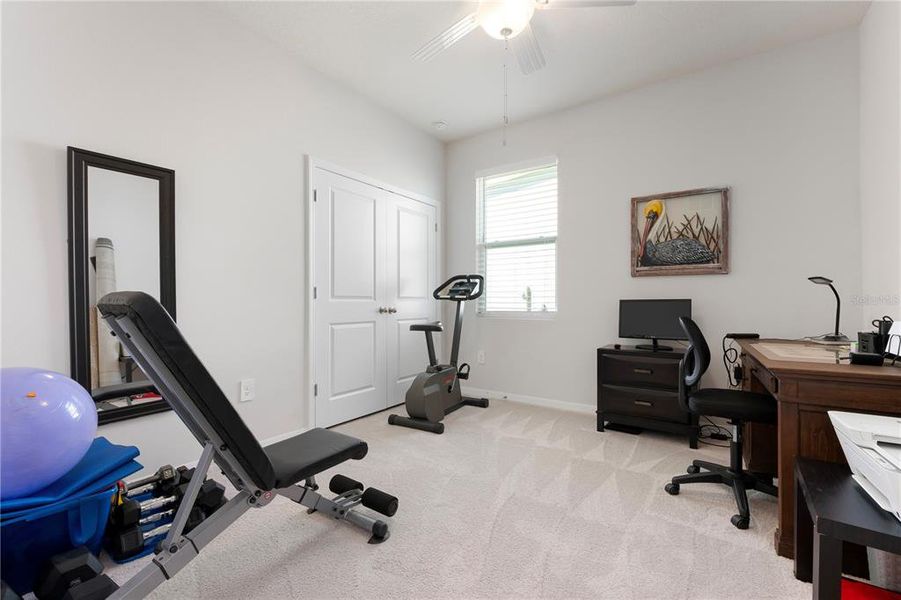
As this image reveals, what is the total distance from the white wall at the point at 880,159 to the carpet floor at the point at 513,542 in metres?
1.40

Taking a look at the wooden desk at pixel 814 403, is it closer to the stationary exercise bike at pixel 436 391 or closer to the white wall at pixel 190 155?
the stationary exercise bike at pixel 436 391

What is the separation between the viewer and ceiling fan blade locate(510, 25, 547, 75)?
7.59 ft

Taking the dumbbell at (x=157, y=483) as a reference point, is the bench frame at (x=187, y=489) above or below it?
above

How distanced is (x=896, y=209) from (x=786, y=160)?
0.89 metres

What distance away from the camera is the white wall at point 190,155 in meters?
1.85

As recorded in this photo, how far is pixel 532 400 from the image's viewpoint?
3.96 metres

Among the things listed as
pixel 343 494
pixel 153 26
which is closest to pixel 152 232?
pixel 153 26

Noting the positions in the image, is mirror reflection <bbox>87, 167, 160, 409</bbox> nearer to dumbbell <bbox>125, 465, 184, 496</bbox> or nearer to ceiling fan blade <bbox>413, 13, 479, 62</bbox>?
dumbbell <bbox>125, 465, 184, 496</bbox>

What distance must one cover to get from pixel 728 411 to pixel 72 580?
266cm

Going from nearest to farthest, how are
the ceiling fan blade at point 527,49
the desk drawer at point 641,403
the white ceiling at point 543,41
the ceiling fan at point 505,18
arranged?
the ceiling fan at point 505,18 < the ceiling fan blade at point 527,49 < the white ceiling at point 543,41 < the desk drawer at point 641,403

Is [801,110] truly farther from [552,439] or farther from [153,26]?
[153,26]

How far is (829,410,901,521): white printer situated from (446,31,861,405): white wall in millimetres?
1920

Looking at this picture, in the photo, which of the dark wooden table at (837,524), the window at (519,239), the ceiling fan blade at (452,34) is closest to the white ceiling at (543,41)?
the ceiling fan blade at (452,34)

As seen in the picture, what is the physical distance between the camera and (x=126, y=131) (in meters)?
2.16
